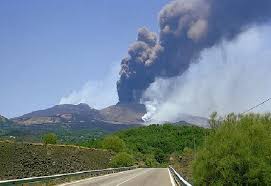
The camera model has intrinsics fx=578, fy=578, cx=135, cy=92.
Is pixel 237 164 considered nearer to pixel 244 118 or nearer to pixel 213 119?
pixel 244 118

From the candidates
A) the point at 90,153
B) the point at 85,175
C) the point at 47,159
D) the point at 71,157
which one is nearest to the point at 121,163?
the point at 90,153

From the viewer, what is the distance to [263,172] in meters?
26.3

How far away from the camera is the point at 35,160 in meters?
69.2

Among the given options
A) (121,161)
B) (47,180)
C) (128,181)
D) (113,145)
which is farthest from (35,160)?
(113,145)

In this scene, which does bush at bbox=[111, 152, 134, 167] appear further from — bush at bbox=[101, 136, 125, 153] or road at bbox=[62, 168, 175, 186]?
road at bbox=[62, 168, 175, 186]

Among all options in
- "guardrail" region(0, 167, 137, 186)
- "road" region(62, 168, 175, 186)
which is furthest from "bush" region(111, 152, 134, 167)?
"road" region(62, 168, 175, 186)

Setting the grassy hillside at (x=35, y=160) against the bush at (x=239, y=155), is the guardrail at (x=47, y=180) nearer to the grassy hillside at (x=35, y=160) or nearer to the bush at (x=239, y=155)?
the grassy hillside at (x=35, y=160)

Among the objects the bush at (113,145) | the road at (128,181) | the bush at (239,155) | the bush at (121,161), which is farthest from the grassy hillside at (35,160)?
the bush at (113,145)

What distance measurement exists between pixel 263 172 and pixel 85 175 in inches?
1129

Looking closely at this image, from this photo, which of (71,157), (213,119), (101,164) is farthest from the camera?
(101,164)

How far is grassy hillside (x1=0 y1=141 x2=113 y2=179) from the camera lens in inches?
2327

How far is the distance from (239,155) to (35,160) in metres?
45.4

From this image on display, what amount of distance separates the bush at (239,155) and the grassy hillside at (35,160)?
24.6 m

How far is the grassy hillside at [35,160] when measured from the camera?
5909 centimetres
